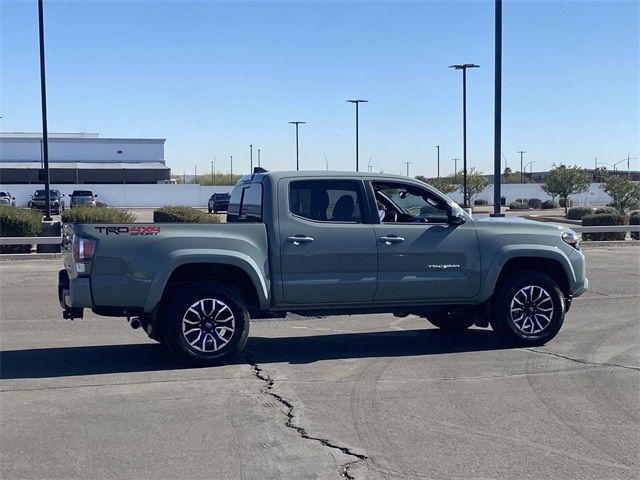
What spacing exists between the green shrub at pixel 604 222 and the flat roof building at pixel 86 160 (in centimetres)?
6182

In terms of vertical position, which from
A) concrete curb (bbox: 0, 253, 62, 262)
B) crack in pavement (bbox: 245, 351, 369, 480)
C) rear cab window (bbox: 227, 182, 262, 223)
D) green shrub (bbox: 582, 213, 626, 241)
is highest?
rear cab window (bbox: 227, 182, 262, 223)

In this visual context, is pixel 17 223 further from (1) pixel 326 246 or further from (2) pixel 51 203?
(2) pixel 51 203

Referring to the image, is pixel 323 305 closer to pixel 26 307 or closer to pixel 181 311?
pixel 181 311

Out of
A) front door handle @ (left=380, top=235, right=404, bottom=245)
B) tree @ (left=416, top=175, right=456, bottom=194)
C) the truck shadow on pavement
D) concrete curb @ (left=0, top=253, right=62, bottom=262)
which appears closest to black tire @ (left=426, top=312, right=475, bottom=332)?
the truck shadow on pavement

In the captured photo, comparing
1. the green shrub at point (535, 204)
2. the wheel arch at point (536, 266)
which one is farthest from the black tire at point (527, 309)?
the green shrub at point (535, 204)

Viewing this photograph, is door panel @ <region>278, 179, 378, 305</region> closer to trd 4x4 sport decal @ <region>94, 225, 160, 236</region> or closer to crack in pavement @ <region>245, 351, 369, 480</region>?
crack in pavement @ <region>245, 351, 369, 480</region>

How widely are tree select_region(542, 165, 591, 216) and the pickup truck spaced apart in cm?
5054

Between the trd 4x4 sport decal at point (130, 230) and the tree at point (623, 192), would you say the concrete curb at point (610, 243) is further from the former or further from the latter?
the trd 4x4 sport decal at point (130, 230)

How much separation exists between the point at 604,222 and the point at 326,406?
2560cm

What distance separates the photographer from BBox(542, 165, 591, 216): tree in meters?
58.0

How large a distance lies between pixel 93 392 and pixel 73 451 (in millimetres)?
1645

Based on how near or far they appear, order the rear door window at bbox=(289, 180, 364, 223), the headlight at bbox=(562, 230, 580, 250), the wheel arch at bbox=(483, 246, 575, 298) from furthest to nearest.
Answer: the headlight at bbox=(562, 230, 580, 250) < the wheel arch at bbox=(483, 246, 575, 298) < the rear door window at bbox=(289, 180, 364, 223)

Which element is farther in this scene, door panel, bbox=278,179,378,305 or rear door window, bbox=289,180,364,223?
rear door window, bbox=289,180,364,223

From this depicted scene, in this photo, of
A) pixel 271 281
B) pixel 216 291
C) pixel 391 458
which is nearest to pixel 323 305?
pixel 271 281
